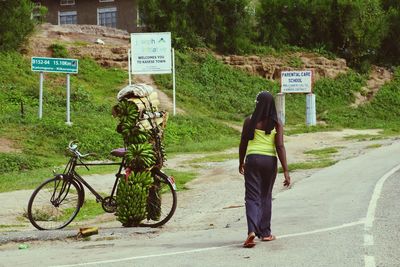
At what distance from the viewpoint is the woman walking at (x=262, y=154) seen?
A: 8.12 m

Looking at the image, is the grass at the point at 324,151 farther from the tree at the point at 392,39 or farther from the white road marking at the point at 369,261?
the tree at the point at 392,39

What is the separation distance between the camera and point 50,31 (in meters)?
37.9

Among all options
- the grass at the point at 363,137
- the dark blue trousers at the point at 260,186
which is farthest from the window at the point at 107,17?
the dark blue trousers at the point at 260,186

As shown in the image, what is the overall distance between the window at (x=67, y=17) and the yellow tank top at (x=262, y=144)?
134 ft

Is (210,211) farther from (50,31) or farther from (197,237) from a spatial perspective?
(50,31)

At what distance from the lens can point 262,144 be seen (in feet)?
26.9

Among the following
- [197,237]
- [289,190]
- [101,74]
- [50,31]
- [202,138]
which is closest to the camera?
[197,237]

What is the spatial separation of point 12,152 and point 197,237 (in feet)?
38.5

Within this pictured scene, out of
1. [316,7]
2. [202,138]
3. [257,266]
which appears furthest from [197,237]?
[316,7]

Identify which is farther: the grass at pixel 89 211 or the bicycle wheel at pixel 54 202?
the grass at pixel 89 211

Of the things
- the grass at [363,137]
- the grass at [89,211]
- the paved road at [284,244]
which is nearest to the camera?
the paved road at [284,244]

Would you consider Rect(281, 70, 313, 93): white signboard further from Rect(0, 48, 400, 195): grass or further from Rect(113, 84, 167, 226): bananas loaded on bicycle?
Rect(113, 84, 167, 226): bananas loaded on bicycle

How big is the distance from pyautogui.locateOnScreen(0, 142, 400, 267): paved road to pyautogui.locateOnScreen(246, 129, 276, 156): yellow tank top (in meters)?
1.12

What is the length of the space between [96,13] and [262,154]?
40.0 meters
